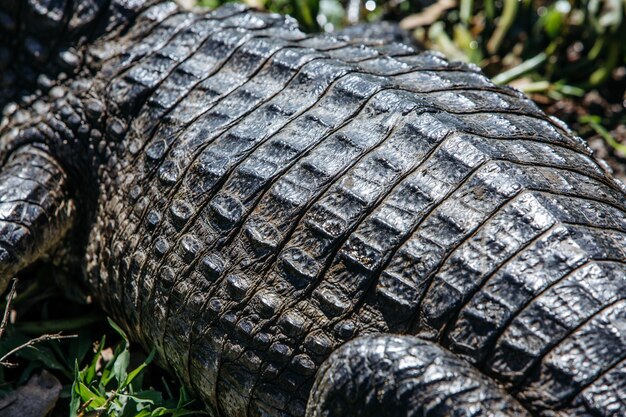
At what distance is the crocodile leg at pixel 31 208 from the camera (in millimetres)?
3225

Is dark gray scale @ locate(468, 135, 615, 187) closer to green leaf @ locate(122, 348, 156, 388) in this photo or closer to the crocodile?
the crocodile

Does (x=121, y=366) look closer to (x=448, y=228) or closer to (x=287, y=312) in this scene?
(x=287, y=312)

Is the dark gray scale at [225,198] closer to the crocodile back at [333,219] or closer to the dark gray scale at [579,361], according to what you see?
the crocodile back at [333,219]

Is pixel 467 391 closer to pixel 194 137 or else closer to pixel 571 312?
pixel 571 312

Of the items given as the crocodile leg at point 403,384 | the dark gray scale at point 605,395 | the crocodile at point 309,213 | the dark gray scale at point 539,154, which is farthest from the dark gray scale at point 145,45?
the dark gray scale at point 605,395

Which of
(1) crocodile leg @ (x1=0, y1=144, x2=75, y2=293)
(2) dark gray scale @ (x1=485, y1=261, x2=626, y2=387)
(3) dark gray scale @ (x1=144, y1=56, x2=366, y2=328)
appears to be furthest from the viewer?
(1) crocodile leg @ (x1=0, y1=144, x2=75, y2=293)

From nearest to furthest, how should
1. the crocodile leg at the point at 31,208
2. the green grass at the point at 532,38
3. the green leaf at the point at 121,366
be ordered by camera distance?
the green leaf at the point at 121,366, the crocodile leg at the point at 31,208, the green grass at the point at 532,38

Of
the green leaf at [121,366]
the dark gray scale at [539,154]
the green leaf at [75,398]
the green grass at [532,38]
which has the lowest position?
the green leaf at [75,398]

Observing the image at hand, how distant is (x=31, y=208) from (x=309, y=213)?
51.6 inches

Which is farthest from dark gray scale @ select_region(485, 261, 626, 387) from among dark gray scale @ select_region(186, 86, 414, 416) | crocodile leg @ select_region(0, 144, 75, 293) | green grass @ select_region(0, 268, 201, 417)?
crocodile leg @ select_region(0, 144, 75, 293)

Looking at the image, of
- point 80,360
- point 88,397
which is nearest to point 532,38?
point 80,360

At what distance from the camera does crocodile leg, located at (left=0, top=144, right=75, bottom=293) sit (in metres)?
3.22

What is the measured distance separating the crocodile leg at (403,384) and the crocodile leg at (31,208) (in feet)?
4.97

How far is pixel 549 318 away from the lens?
2.21 metres
